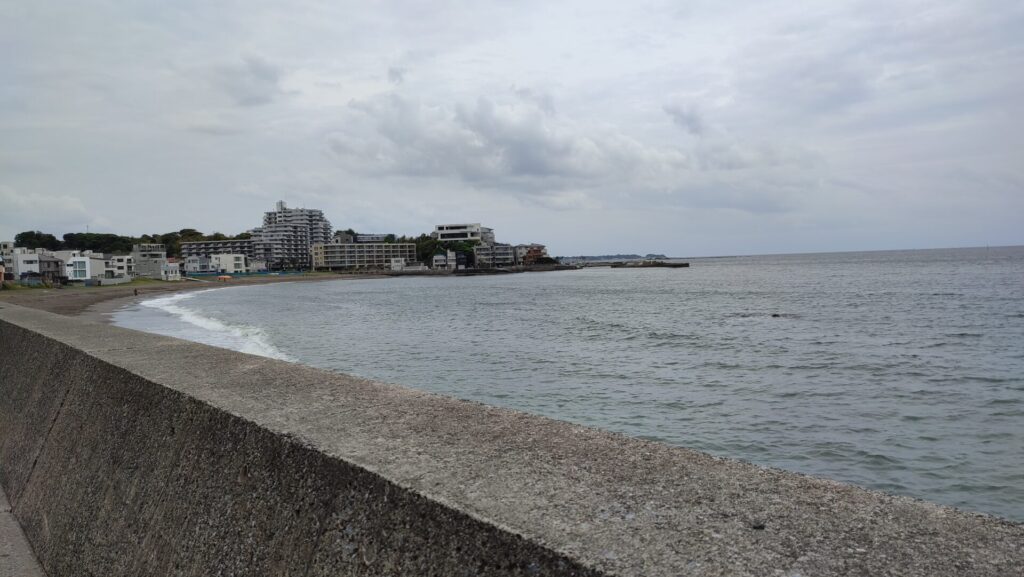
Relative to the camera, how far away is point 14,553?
15.2 feet

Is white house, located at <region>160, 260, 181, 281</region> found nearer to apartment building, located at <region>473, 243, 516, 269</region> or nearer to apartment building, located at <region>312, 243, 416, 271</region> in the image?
apartment building, located at <region>312, 243, 416, 271</region>

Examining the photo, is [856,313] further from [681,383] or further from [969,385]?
[681,383]

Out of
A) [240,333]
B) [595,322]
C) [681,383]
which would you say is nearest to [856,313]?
[595,322]

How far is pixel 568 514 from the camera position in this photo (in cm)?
194

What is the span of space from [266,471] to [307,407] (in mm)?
725

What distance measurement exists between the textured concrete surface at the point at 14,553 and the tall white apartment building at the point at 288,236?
172974mm

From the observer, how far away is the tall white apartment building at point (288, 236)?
17050cm

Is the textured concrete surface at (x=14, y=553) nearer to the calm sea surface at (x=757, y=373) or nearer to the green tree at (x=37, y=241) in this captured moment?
the calm sea surface at (x=757, y=373)

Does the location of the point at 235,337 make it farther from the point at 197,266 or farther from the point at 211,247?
the point at 211,247

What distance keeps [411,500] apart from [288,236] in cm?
18583

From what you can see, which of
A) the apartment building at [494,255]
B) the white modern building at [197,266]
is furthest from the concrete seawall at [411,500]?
the apartment building at [494,255]

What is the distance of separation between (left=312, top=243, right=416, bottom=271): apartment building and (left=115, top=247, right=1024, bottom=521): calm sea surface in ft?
441

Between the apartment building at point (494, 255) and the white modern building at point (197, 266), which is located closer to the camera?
the white modern building at point (197, 266)

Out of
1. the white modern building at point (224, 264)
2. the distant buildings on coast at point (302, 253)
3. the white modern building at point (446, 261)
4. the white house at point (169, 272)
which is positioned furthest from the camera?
the white modern building at point (446, 261)
